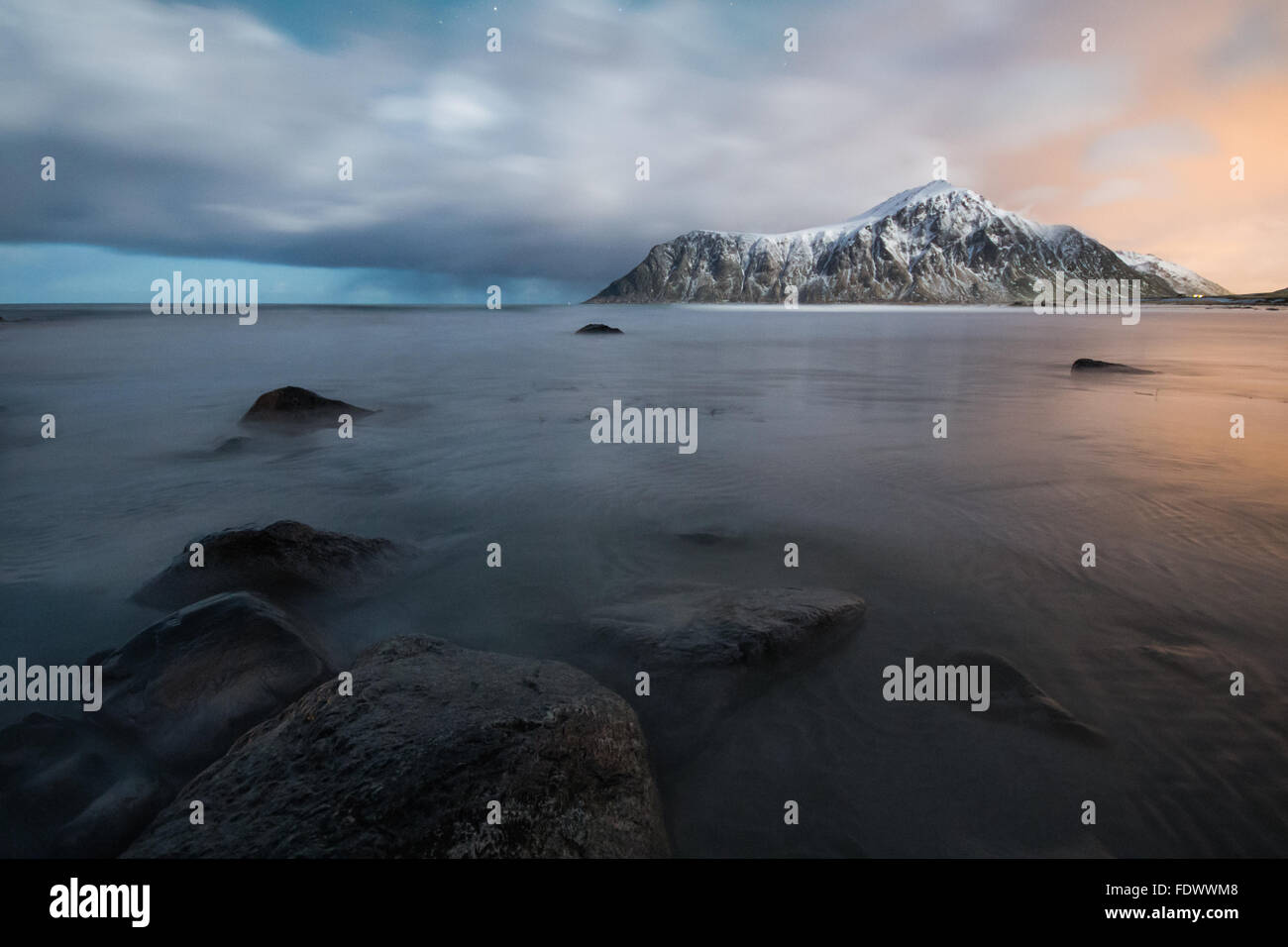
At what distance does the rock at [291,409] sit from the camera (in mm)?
13438

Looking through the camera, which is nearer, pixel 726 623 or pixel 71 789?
pixel 71 789

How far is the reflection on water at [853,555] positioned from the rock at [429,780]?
2.05 ft

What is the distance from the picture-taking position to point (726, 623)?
4.74 meters

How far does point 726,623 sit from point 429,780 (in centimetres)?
253

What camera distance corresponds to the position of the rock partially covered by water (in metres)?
4.52

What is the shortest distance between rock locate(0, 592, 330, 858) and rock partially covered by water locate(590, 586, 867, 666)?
7.50 ft

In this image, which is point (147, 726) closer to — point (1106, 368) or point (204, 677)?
point (204, 677)

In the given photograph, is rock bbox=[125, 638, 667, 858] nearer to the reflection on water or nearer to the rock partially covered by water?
the reflection on water

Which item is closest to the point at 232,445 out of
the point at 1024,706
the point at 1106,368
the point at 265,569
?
the point at 265,569

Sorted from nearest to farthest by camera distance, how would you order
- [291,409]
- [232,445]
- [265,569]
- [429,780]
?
[429,780]
[265,569]
[232,445]
[291,409]
